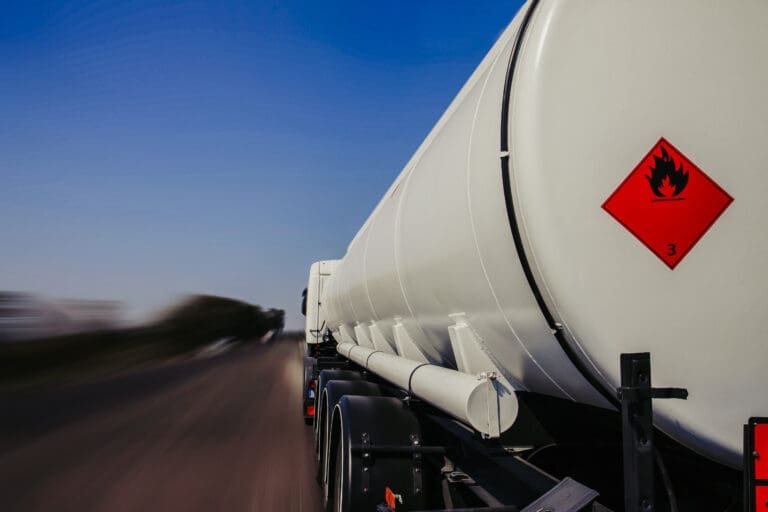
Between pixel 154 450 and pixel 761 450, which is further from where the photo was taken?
pixel 154 450

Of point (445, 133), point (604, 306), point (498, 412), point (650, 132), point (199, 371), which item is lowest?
point (199, 371)

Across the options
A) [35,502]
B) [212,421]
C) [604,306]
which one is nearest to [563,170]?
[604,306]

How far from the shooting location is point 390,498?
335cm

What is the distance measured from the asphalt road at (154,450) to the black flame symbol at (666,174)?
4532 mm

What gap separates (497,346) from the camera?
243 cm

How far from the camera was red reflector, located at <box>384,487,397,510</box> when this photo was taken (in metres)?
3.31

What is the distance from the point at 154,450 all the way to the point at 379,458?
4811 mm

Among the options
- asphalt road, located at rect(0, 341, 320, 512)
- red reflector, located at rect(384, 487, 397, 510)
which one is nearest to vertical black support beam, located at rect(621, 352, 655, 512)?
red reflector, located at rect(384, 487, 397, 510)

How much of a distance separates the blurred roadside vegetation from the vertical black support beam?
12710mm

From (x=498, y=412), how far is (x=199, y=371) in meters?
16.5

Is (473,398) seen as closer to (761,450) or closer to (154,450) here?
(761,450)

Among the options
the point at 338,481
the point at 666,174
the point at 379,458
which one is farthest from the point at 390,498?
the point at 666,174

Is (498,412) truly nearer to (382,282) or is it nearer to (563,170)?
(563,170)

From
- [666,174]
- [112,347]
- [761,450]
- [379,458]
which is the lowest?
[112,347]
